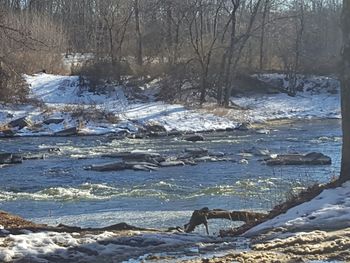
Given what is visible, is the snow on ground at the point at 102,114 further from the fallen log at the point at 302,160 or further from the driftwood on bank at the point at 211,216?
the driftwood on bank at the point at 211,216

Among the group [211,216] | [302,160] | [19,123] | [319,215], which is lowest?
[302,160]

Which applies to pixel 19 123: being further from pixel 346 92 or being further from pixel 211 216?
pixel 346 92

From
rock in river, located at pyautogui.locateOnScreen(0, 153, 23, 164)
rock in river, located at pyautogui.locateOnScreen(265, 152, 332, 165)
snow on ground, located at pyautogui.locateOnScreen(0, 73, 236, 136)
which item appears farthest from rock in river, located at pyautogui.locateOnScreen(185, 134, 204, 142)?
rock in river, located at pyautogui.locateOnScreen(0, 153, 23, 164)

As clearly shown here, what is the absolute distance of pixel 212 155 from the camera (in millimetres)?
24109

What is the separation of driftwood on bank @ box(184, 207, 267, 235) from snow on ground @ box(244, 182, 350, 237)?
1.24m

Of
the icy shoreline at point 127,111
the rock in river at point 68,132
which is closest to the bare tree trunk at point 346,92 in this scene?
the rock in river at point 68,132

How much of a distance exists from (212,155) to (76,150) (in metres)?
6.10

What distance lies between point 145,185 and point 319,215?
10.4 m

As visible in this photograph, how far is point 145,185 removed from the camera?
17.8 meters

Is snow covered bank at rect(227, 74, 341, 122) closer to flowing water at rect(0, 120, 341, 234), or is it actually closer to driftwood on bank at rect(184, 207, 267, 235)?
flowing water at rect(0, 120, 341, 234)

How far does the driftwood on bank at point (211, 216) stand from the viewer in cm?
948

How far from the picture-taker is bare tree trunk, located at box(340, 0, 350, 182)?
8875mm

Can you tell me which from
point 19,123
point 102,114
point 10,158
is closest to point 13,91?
point 19,123

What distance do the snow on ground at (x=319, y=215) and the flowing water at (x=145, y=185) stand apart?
10.5 ft
